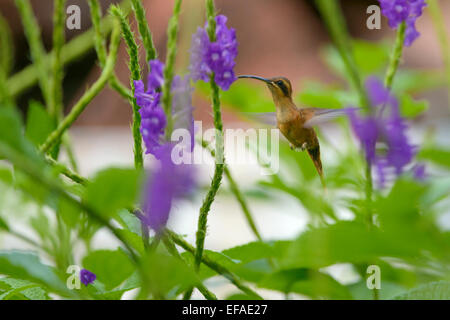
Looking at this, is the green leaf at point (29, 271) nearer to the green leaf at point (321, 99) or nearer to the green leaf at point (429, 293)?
the green leaf at point (429, 293)

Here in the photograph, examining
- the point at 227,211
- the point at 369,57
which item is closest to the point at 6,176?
the point at 369,57

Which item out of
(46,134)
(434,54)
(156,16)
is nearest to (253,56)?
(156,16)

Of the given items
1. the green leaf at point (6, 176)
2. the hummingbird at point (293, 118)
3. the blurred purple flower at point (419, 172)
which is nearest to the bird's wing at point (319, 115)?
the hummingbird at point (293, 118)

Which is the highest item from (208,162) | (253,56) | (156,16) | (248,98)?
Result: (253,56)

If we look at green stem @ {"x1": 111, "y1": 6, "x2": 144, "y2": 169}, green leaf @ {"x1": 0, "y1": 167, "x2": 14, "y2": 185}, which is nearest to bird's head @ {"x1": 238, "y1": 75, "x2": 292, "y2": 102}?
green stem @ {"x1": 111, "y1": 6, "x2": 144, "y2": 169}
